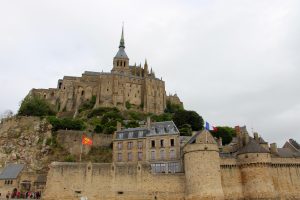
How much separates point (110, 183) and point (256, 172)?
16.0 m

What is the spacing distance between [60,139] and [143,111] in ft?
100

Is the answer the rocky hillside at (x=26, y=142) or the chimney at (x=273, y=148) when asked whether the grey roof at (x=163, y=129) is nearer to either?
the chimney at (x=273, y=148)

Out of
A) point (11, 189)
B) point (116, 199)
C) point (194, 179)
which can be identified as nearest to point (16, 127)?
point (11, 189)

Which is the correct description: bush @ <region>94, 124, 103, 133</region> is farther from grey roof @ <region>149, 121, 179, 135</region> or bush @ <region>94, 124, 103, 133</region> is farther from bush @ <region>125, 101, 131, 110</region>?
bush @ <region>125, 101, 131, 110</region>

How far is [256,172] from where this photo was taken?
34.7 metres

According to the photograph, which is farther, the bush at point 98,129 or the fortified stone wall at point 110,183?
the bush at point 98,129

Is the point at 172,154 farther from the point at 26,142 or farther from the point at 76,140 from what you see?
the point at 26,142

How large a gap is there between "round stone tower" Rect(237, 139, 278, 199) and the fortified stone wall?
6.94 metres

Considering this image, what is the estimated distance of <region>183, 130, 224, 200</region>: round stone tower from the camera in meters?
32.8

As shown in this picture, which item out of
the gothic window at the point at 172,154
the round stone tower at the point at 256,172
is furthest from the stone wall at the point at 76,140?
the round stone tower at the point at 256,172

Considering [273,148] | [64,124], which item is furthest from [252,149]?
[64,124]

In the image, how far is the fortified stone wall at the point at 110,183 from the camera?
3438 centimetres

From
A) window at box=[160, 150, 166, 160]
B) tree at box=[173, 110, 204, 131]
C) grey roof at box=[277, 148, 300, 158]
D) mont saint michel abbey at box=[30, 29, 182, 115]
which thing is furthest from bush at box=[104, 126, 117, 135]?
grey roof at box=[277, 148, 300, 158]

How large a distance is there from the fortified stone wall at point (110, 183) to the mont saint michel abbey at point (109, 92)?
131 ft
